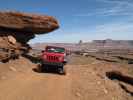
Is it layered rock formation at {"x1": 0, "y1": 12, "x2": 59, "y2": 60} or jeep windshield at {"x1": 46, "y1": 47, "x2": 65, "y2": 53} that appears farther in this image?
layered rock formation at {"x1": 0, "y1": 12, "x2": 59, "y2": 60}

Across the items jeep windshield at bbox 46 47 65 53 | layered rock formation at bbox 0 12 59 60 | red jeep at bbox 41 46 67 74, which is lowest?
red jeep at bbox 41 46 67 74

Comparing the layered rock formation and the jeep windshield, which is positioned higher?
the layered rock formation

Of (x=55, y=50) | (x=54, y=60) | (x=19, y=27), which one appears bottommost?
(x=54, y=60)

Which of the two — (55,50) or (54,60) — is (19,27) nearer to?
(55,50)

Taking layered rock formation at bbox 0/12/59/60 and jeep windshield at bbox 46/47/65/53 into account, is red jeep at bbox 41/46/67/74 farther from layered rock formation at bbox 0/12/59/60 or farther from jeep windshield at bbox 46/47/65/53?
layered rock formation at bbox 0/12/59/60

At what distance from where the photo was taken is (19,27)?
2658cm

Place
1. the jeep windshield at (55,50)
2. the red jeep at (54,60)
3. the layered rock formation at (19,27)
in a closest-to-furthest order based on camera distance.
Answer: the red jeep at (54,60), the jeep windshield at (55,50), the layered rock formation at (19,27)

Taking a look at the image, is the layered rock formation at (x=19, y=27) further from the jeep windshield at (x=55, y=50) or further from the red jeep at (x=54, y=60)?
the red jeep at (x=54, y=60)

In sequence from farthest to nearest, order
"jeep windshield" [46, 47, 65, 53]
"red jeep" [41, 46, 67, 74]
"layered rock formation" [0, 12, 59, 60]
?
"layered rock formation" [0, 12, 59, 60], "jeep windshield" [46, 47, 65, 53], "red jeep" [41, 46, 67, 74]

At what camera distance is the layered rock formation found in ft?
84.8

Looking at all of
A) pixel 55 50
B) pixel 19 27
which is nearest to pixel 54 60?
pixel 55 50

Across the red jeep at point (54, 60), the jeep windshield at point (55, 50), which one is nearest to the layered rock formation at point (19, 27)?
the jeep windshield at point (55, 50)

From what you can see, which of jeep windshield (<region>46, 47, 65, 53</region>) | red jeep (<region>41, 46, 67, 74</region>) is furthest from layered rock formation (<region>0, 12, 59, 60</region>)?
red jeep (<region>41, 46, 67, 74</region>)

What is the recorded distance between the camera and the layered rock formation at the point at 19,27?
2584 cm
